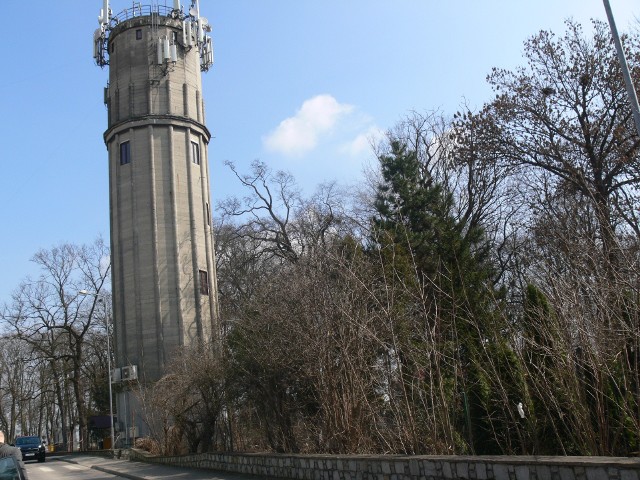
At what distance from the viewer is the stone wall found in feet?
22.3

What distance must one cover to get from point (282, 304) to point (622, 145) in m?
13.5

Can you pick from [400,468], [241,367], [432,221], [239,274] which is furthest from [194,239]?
[400,468]

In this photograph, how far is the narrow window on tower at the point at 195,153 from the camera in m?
41.4

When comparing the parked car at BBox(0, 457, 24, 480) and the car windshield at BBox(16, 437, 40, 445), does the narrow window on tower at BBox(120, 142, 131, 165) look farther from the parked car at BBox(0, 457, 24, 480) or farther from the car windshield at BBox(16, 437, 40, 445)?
the parked car at BBox(0, 457, 24, 480)

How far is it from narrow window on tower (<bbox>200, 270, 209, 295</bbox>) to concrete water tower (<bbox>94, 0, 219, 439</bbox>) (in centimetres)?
7

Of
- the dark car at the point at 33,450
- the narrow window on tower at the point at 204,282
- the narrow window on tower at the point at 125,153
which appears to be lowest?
the dark car at the point at 33,450

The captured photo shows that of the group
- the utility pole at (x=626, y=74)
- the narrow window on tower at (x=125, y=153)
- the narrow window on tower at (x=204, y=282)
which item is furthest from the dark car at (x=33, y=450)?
the utility pole at (x=626, y=74)

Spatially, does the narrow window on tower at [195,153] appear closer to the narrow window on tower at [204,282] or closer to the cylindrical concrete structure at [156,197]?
the cylindrical concrete structure at [156,197]

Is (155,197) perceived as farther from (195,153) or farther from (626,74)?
(626,74)

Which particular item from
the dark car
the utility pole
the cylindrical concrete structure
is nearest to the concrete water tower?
the cylindrical concrete structure

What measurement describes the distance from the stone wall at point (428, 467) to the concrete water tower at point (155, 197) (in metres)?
22.5

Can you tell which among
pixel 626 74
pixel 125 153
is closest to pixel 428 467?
pixel 626 74

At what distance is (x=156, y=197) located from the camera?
39312mm

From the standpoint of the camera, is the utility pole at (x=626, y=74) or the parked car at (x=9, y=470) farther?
the utility pole at (x=626, y=74)
